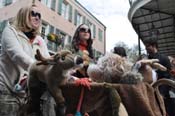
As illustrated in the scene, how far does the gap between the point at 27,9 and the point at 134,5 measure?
5.57 meters

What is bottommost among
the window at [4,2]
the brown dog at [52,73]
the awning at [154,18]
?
the brown dog at [52,73]

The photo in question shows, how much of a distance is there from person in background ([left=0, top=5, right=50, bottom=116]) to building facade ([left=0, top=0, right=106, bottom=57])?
48.9 feet

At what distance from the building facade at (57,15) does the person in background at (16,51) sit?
587 inches

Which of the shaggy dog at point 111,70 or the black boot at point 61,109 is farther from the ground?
the shaggy dog at point 111,70

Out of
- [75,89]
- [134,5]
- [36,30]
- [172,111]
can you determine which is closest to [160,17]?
[134,5]

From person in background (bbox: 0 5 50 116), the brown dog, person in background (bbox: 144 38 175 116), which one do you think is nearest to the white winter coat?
person in background (bbox: 0 5 50 116)

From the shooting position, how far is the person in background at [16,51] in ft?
5.86

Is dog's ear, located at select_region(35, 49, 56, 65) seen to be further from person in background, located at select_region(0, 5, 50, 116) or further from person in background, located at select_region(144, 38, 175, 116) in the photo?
person in background, located at select_region(144, 38, 175, 116)

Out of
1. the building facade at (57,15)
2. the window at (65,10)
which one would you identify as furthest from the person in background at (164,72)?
the window at (65,10)

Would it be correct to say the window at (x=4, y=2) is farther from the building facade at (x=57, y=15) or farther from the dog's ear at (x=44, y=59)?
the dog's ear at (x=44, y=59)

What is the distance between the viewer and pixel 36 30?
A: 6.82 ft

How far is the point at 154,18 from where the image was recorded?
8.24m

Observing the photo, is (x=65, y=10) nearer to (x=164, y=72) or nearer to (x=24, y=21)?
(x=164, y=72)

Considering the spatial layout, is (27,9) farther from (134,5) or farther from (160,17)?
(160,17)
